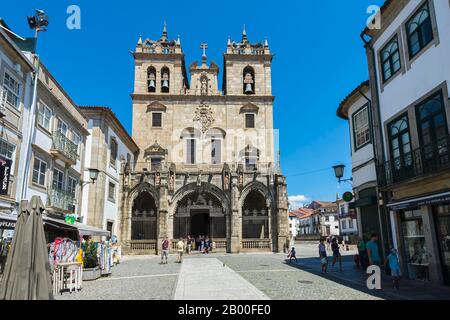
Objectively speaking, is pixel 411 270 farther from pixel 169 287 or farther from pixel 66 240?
pixel 66 240

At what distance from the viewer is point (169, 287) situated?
34.8ft

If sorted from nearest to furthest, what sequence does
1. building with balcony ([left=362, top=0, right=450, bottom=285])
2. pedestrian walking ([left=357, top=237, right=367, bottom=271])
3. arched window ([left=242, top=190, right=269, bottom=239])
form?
building with balcony ([left=362, top=0, right=450, bottom=285]), pedestrian walking ([left=357, top=237, right=367, bottom=271]), arched window ([left=242, top=190, right=269, bottom=239])

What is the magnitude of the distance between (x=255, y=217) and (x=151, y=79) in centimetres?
1848

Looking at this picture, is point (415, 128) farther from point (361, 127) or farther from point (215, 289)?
point (215, 289)

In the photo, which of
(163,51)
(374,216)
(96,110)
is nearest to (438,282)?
(374,216)

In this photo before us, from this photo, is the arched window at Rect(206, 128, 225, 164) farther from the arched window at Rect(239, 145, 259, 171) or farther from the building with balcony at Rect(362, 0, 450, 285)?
the building with balcony at Rect(362, 0, 450, 285)

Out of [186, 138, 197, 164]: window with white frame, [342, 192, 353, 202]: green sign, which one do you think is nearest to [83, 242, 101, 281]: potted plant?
[342, 192, 353, 202]: green sign

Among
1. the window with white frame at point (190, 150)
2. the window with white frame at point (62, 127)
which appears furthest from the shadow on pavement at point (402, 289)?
the window with white frame at point (190, 150)

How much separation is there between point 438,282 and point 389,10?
32.1 ft

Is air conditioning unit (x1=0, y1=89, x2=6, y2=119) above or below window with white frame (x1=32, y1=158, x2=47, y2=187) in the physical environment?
above

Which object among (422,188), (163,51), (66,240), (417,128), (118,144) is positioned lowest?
(66,240)

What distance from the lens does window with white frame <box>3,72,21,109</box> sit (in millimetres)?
13738

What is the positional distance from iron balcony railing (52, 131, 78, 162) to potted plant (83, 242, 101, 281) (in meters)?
6.85

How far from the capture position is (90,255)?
43.8 feet
